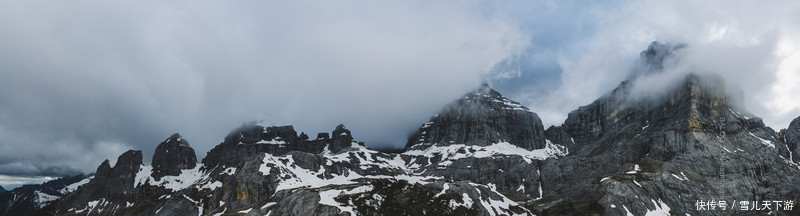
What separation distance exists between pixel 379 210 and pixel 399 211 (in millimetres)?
8371

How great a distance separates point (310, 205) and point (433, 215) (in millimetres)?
51206

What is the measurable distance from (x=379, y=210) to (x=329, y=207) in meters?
21.2

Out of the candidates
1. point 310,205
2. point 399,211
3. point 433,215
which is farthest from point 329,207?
point 433,215

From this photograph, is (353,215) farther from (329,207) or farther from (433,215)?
(433,215)

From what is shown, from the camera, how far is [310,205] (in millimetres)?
198250

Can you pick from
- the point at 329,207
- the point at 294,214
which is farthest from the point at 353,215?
the point at 294,214

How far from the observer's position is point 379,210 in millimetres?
199625

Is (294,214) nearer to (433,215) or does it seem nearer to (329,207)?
(329,207)

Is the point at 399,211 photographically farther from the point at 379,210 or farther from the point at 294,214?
the point at 294,214

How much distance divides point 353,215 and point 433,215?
110 ft

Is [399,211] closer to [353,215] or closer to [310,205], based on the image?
[353,215]

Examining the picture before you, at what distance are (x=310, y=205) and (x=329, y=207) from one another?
10209 millimetres

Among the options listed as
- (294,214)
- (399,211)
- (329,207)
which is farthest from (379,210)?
(294,214)

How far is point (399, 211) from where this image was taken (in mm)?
199875
